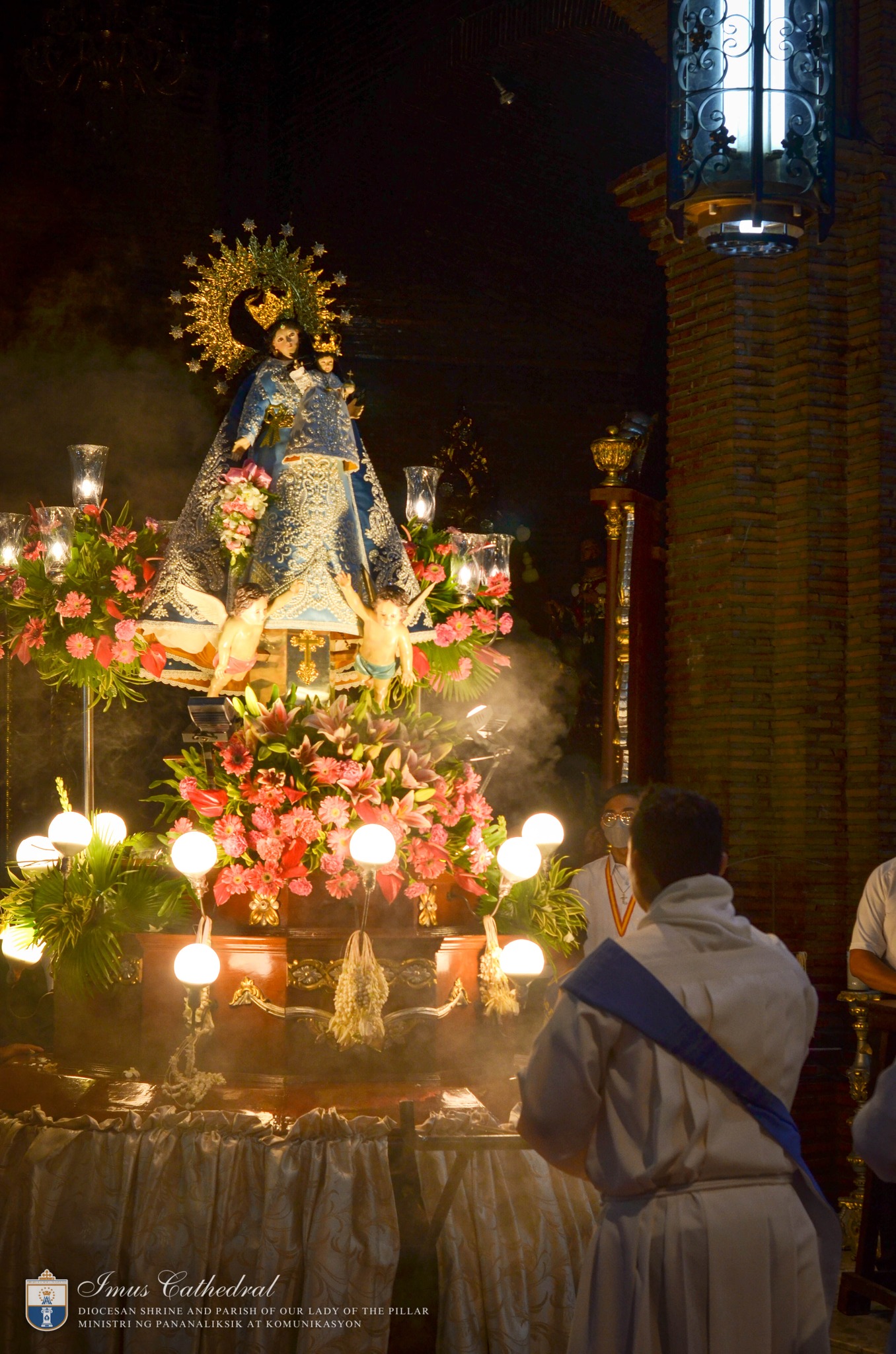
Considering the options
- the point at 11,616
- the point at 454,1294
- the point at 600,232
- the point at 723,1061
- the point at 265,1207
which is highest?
the point at 600,232

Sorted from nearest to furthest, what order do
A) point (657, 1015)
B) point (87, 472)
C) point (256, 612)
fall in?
point (657, 1015), point (256, 612), point (87, 472)

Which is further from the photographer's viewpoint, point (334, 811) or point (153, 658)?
point (153, 658)

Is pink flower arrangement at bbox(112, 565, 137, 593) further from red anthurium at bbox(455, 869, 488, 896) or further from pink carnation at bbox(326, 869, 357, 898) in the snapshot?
red anthurium at bbox(455, 869, 488, 896)

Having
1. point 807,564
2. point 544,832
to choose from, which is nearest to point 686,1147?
point 544,832

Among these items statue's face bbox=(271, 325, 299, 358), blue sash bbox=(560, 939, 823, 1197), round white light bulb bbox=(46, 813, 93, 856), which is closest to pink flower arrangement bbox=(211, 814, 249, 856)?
round white light bulb bbox=(46, 813, 93, 856)

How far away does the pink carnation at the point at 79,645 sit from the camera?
5742mm

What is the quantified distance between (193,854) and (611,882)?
7.79ft

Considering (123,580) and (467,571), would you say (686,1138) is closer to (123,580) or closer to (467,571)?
(467,571)

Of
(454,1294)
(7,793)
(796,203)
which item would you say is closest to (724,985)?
(454,1294)

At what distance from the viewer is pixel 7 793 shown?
28.7 feet

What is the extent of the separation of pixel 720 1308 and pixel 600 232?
8.83m

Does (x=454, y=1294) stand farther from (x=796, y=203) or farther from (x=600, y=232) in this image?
(x=600, y=232)

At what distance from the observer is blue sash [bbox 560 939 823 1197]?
8.45 ft

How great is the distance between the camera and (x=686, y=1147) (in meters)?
2.60
